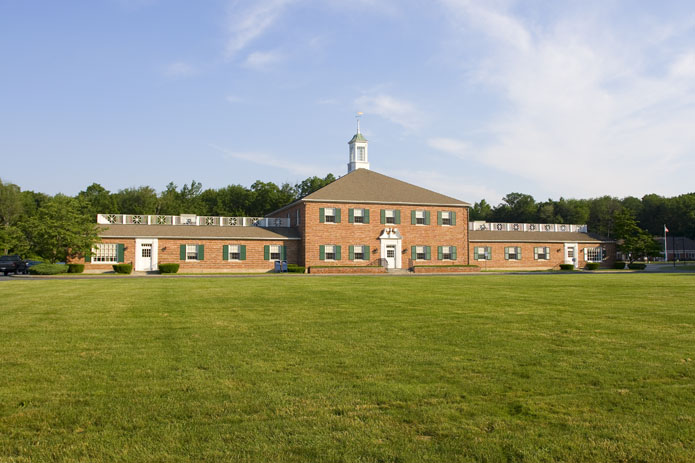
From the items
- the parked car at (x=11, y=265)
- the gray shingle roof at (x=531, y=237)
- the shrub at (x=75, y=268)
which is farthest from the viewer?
the gray shingle roof at (x=531, y=237)

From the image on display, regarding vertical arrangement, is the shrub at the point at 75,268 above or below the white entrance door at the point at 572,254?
below

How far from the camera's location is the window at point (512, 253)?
53906 millimetres

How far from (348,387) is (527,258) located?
51311mm

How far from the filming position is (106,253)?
43.2 m

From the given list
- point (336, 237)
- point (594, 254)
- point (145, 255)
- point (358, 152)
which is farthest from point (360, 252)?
point (594, 254)

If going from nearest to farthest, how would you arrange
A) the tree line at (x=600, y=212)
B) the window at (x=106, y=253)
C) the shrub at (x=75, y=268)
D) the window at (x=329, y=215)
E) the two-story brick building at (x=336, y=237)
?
the shrub at (x=75, y=268) → the window at (x=106, y=253) → the two-story brick building at (x=336, y=237) → the window at (x=329, y=215) → the tree line at (x=600, y=212)

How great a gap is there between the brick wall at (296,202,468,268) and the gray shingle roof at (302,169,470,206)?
1.72 feet

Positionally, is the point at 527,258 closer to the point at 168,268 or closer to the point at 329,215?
the point at 329,215

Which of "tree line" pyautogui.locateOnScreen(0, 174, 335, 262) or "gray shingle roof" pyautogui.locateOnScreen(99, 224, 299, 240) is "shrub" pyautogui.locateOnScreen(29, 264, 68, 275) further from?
"tree line" pyautogui.locateOnScreen(0, 174, 335, 262)

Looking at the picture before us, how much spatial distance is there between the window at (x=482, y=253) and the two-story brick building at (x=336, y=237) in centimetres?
10

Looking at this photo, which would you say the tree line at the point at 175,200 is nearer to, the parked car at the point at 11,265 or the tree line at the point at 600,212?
the parked car at the point at 11,265

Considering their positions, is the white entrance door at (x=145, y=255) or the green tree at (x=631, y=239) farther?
the green tree at (x=631, y=239)

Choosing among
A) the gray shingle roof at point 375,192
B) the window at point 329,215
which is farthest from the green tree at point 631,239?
the window at point 329,215

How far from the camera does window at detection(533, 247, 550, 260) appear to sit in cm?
5512
